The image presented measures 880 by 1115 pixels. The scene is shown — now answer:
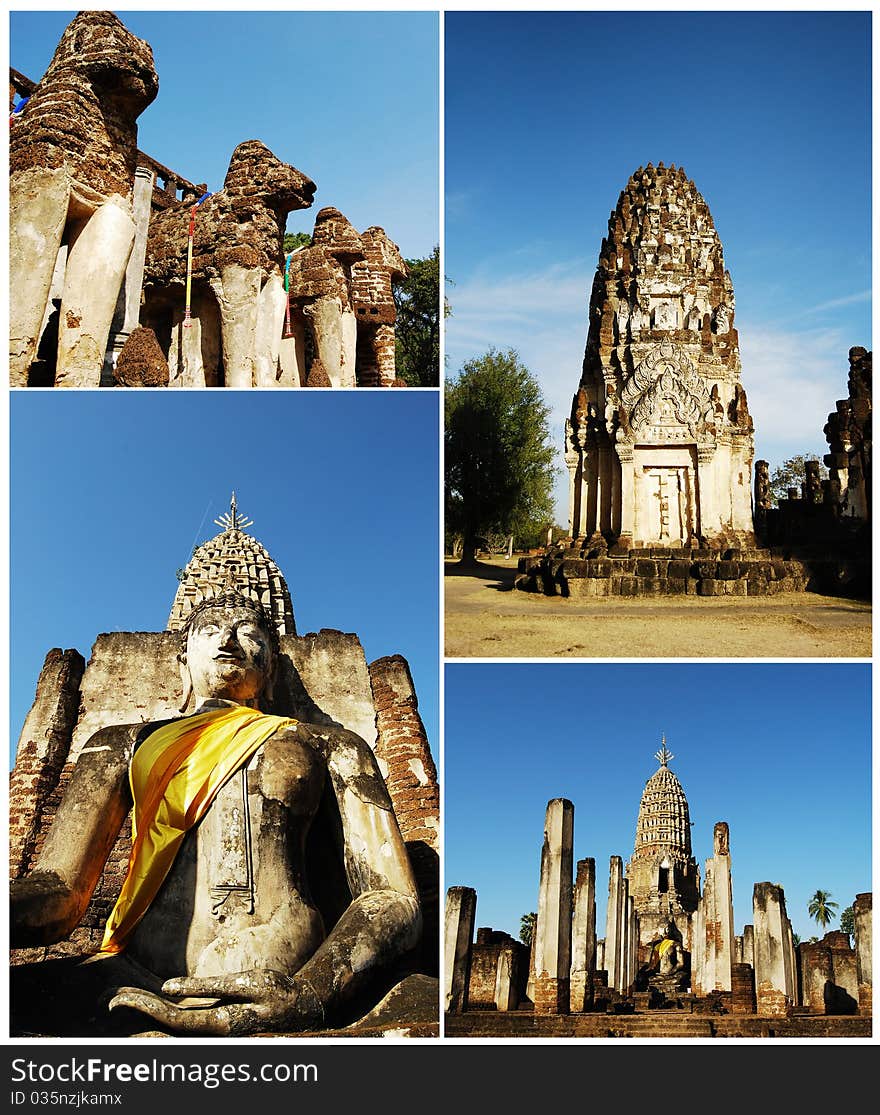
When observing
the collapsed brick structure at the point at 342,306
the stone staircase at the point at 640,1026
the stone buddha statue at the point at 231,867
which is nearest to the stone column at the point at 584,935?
the stone staircase at the point at 640,1026

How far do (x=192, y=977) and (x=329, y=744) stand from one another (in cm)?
154

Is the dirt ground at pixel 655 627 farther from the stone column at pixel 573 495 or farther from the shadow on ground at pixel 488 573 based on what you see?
the stone column at pixel 573 495

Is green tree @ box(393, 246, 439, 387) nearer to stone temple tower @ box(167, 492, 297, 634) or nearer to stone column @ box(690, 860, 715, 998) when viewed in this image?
stone column @ box(690, 860, 715, 998)

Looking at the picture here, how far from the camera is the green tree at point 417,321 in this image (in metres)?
27.8

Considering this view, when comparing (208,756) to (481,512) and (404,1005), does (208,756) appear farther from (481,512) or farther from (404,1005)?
(481,512)

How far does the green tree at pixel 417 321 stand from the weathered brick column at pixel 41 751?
20.5 m

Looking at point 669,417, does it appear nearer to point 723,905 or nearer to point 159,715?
point 723,905

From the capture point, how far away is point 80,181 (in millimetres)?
7945

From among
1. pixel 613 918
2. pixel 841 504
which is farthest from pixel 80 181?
pixel 613 918

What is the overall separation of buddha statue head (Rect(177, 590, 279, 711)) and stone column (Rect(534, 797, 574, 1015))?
5628mm

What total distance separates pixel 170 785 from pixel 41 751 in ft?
5.65

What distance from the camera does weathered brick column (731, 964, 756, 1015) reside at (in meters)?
17.2
